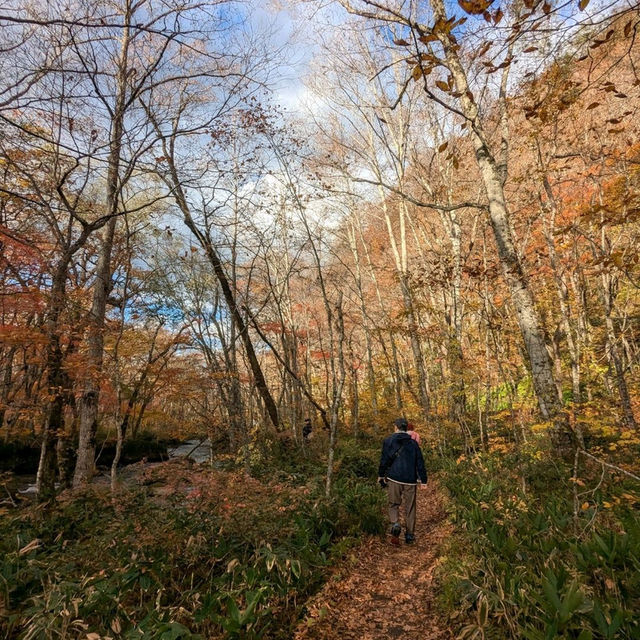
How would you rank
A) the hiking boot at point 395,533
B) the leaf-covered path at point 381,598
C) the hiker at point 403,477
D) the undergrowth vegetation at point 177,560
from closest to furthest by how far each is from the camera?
1. the undergrowth vegetation at point 177,560
2. the leaf-covered path at point 381,598
3. the hiking boot at point 395,533
4. the hiker at point 403,477

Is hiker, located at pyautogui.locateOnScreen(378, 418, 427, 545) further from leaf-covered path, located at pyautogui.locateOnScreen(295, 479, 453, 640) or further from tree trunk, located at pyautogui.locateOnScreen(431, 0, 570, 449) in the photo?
tree trunk, located at pyautogui.locateOnScreen(431, 0, 570, 449)

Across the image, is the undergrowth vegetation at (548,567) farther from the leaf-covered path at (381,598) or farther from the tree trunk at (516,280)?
Result: the tree trunk at (516,280)

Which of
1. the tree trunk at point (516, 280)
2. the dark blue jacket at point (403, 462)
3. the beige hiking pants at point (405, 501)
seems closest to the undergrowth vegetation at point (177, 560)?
the beige hiking pants at point (405, 501)

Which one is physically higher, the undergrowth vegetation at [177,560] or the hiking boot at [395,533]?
the undergrowth vegetation at [177,560]

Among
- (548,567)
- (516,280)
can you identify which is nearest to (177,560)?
(548,567)

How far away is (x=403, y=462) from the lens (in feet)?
16.1

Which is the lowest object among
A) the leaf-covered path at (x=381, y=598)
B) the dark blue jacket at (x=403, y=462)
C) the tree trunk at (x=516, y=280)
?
the leaf-covered path at (x=381, y=598)

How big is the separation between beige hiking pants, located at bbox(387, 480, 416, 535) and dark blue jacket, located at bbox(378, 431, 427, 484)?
0.30ft

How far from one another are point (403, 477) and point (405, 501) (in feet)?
1.13

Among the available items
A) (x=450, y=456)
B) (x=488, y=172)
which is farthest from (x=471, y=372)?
(x=488, y=172)

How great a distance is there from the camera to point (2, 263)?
28.0 feet

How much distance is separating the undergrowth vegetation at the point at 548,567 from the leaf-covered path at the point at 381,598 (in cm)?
30

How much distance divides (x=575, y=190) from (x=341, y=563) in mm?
10659

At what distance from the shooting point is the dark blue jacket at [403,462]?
4848 mm
